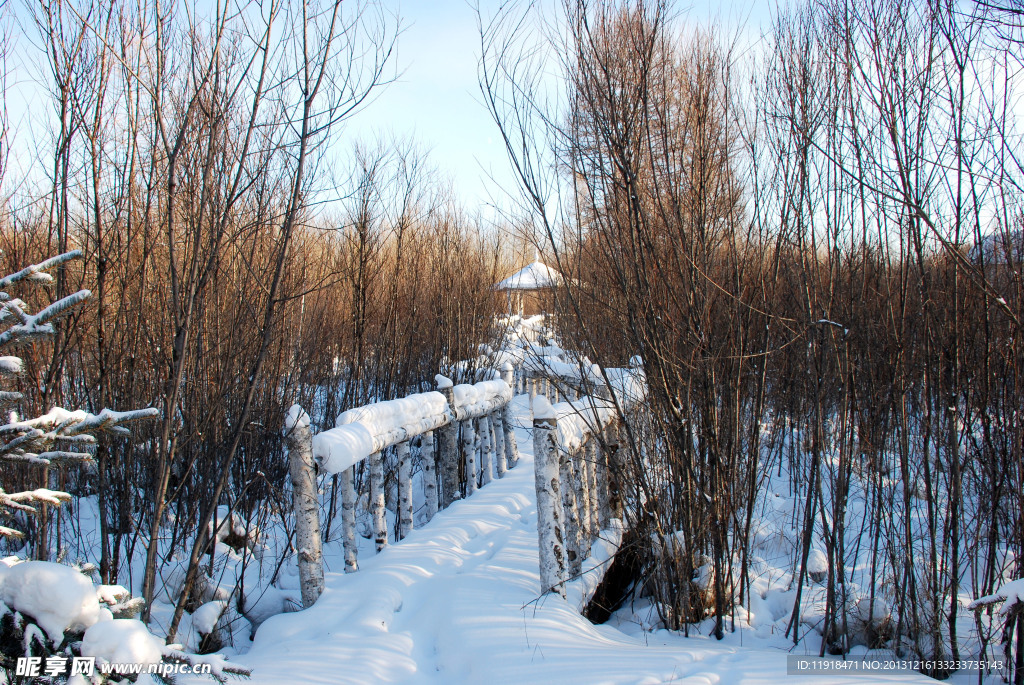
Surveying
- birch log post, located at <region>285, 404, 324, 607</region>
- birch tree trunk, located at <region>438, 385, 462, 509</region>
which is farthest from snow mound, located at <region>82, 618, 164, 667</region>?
birch tree trunk, located at <region>438, 385, 462, 509</region>

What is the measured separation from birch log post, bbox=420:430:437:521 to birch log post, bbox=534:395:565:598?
142cm

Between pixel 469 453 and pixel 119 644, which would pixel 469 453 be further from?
pixel 119 644

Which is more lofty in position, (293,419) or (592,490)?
(293,419)

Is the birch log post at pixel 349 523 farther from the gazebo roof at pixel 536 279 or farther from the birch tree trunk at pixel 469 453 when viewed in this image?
the birch tree trunk at pixel 469 453

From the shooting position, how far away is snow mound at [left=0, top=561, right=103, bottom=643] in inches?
46.1

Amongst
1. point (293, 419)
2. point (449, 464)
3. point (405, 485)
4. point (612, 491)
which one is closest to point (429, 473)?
point (405, 485)

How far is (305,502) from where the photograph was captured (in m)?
2.58

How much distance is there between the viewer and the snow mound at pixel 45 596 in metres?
1.17

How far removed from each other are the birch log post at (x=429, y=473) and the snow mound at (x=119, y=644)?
2.88 meters

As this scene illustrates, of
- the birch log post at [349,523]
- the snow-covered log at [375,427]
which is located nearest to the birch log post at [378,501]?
the snow-covered log at [375,427]

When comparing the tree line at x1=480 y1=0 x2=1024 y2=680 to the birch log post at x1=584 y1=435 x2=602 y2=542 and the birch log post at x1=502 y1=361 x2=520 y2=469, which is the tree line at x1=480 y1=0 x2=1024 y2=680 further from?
the birch log post at x1=502 y1=361 x2=520 y2=469

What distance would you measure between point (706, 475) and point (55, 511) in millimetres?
3489

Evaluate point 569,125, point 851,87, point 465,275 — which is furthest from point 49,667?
point 465,275

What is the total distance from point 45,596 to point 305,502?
142 centimetres
